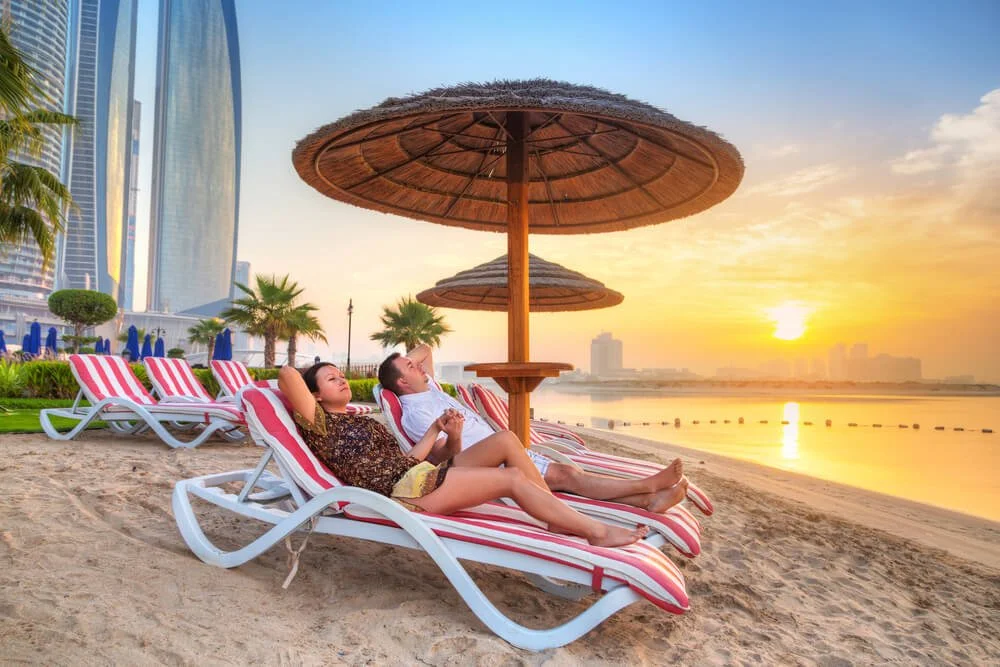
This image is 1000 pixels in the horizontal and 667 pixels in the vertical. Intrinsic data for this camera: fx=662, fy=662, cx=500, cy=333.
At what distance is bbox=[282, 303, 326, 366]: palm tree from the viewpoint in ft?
72.8

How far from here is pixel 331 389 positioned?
312 centimetres

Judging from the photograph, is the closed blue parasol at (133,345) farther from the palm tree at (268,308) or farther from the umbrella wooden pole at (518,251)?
the umbrella wooden pole at (518,251)

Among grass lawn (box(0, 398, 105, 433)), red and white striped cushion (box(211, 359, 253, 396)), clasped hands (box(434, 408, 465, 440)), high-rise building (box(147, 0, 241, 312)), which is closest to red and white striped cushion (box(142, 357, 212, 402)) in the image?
red and white striped cushion (box(211, 359, 253, 396))

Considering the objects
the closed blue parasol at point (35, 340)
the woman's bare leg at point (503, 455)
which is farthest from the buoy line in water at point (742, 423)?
the woman's bare leg at point (503, 455)

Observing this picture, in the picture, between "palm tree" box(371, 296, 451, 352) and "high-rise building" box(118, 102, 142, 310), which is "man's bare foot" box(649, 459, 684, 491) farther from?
"high-rise building" box(118, 102, 142, 310)

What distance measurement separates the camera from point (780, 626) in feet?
9.51

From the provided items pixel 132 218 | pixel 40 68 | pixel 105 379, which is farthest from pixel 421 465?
pixel 132 218

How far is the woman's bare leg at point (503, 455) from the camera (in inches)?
120

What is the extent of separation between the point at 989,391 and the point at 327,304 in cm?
5149

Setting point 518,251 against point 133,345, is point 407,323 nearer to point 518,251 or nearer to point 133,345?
point 133,345

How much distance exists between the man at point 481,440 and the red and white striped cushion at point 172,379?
181 inches

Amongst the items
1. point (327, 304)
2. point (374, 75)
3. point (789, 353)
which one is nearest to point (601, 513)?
point (374, 75)

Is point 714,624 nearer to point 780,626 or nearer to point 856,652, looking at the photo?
point 780,626

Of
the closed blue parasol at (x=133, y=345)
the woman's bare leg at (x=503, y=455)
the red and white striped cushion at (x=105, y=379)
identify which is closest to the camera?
the woman's bare leg at (x=503, y=455)
